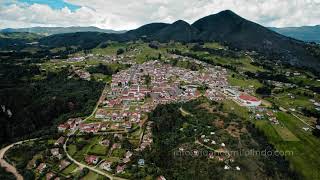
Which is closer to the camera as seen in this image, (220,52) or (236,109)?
(236,109)

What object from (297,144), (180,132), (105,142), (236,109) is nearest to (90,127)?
(105,142)

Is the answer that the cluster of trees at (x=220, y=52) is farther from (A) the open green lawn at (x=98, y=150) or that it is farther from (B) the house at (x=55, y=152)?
(B) the house at (x=55, y=152)

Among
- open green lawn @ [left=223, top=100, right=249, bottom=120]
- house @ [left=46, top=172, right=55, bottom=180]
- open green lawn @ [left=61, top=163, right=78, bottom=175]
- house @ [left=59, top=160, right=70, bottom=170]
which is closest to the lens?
house @ [left=46, top=172, right=55, bottom=180]

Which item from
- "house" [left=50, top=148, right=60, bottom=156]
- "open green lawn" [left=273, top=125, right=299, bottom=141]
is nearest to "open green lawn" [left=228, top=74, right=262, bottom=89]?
"open green lawn" [left=273, top=125, right=299, bottom=141]

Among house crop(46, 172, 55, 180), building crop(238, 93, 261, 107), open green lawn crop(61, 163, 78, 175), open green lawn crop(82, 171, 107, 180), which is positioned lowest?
house crop(46, 172, 55, 180)

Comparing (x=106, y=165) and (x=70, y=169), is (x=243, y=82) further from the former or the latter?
(x=70, y=169)

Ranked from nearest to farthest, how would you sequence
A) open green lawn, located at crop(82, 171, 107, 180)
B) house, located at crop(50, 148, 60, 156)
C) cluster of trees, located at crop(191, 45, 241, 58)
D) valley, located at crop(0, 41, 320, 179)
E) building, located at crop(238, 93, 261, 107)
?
open green lawn, located at crop(82, 171, 107, 180)
valley, located at crop(0, 41, 320, 179)
house, located at crop(50, 148, 60, 156)
building, located at crop(238, 93, 261, 107)
cluster of trees, located at crop(191, 45, 241, 58)

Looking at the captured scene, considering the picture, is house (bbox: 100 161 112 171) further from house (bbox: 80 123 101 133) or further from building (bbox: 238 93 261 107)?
building (bbox: 238 93 261 107)

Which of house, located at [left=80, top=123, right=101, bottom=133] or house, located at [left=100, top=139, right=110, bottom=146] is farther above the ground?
house, located at [left=100, top=139, right=110, bottom=146]

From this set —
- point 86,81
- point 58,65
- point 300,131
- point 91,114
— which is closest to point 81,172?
point 91,114

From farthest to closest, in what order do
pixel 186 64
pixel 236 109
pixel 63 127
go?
pixel 186 64
pixel 236 109
pixel 63 127

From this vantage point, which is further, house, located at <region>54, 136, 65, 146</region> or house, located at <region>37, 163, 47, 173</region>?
house, located at <region>54, 136, 65, 146</region>
